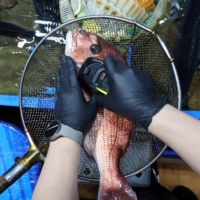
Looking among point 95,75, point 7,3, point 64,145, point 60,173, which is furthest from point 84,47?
point 7,3

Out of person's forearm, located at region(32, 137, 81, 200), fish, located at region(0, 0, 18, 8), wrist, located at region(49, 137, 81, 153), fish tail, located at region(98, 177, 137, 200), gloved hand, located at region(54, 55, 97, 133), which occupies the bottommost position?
fish tail, located at region(98, 177, 137, 200)

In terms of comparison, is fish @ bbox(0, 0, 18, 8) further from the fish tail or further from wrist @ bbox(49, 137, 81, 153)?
the fish tail

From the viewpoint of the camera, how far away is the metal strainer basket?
136cm

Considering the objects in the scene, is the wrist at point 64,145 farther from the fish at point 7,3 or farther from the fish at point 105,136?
the fish at point 7,3

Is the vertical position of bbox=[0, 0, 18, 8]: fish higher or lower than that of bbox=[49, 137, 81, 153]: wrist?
higher

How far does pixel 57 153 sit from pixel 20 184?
2.26ft

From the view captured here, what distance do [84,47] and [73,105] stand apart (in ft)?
0.90

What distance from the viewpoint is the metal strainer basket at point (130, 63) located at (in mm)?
1360

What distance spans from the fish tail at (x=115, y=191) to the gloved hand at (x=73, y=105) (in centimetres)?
24

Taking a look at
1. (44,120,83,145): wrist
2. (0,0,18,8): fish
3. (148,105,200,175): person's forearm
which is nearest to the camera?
(148,105,200,175): person's forearm

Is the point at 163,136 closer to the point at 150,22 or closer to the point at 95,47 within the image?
the point at 95,47

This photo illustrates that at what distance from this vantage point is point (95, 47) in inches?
47.3

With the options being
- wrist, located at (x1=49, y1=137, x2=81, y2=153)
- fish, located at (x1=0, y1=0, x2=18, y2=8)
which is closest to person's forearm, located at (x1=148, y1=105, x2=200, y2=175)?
wrist, located at (x1=49, y1=137, x2=81, y2=153)

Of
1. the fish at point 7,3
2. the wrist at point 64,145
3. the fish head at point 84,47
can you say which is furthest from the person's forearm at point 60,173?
the fish at point 7,3
